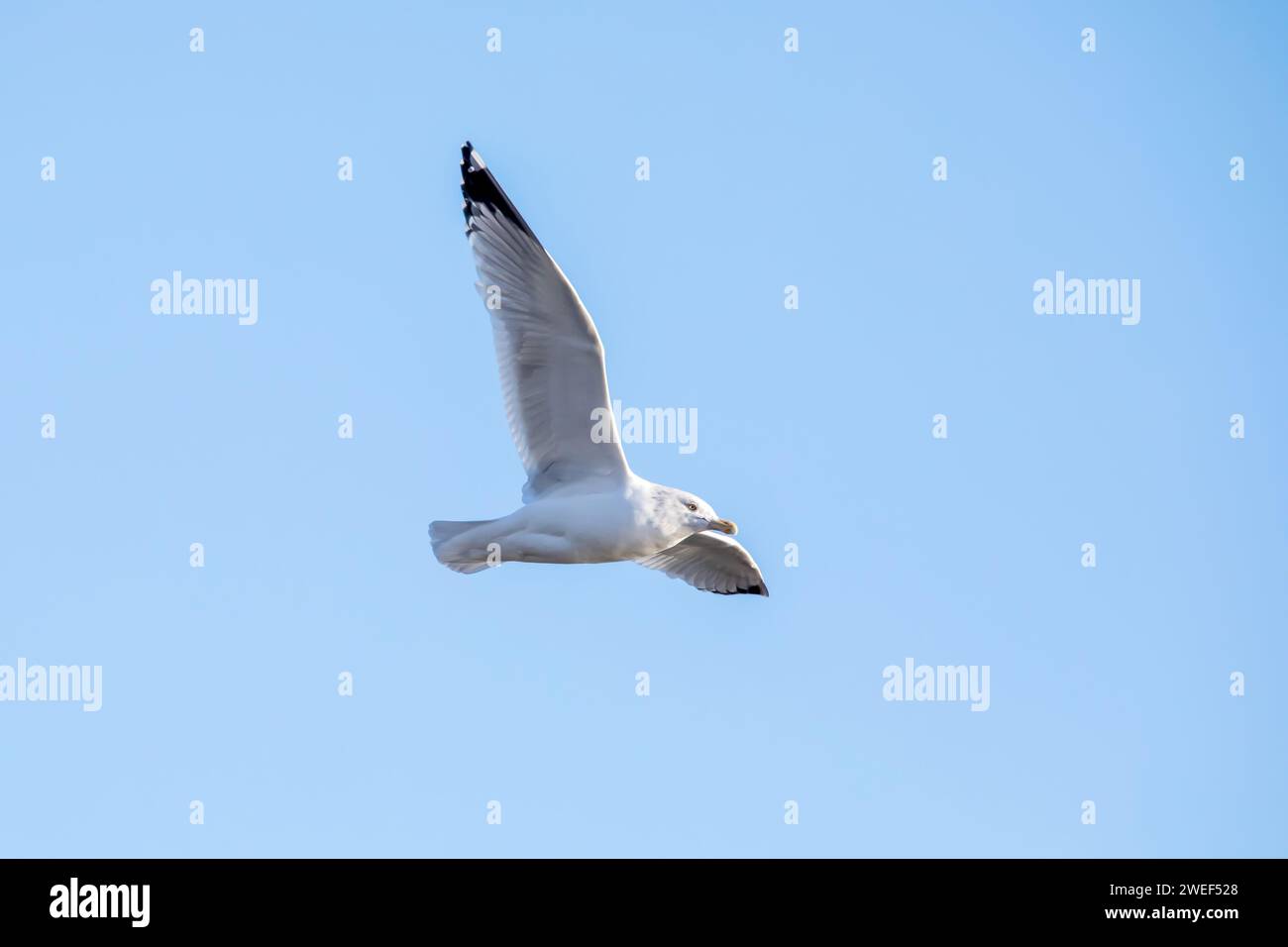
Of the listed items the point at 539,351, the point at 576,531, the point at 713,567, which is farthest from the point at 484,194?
the point at 713,567

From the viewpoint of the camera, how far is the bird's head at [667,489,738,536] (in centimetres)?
1127

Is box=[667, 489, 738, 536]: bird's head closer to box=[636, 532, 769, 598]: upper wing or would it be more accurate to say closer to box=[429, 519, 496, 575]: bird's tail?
box=[429, 519, 496, 575]: bird's tail

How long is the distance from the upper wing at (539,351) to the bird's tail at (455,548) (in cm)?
65

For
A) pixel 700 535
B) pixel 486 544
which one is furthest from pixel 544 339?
pixel 700 535

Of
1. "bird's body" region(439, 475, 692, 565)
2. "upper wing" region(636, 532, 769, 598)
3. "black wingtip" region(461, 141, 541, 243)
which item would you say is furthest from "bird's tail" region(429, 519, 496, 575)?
"upper wing" region(636, 532, 769, 598)

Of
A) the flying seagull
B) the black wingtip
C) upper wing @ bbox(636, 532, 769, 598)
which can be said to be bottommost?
upper wing @ bbox(636, 532, 769, 598)

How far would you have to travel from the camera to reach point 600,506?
11.1m

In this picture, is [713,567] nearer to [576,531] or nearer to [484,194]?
[576,531]

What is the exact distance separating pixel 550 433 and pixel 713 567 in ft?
9.68

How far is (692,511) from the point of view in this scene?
1134cm

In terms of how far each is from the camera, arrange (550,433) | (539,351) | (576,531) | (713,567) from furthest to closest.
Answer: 1. (713,567)
2. (550,433)
3. (539,351)
4. (576,531)
